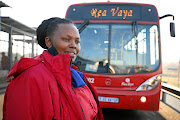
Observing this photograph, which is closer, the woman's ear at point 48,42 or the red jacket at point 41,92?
the red jacket at point 41,92

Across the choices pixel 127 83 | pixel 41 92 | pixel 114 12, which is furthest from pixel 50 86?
pixel 114 12

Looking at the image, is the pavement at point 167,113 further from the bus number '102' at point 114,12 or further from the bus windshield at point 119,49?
the bus number '102' at point 114,12

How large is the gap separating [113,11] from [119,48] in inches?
41.3

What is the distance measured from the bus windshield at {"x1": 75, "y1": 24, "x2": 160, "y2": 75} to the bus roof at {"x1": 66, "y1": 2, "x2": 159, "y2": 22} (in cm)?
23

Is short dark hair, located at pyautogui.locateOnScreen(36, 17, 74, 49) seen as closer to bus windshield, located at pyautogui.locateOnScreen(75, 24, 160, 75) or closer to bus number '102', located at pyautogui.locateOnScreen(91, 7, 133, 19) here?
bus windshield, located at pyautogui.locateOnScreen(75, 24, 160, 75)

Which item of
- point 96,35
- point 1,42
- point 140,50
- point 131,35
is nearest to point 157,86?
point 140,50

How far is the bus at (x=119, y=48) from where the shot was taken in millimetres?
4598

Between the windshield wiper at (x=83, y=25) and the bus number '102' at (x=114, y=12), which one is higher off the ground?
the bus number '102' at (x=114, y=12)

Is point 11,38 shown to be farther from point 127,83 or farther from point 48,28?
point 48,28

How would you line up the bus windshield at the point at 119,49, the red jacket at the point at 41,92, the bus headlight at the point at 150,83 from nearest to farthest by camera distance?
the red jacket at the point at 41,92 < the bus headlight at the point at 150,83 < the bus windshield at the point at 119,49

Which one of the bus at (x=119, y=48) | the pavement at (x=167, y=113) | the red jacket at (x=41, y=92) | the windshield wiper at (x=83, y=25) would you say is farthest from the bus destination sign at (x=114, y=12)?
the red jacket at (x=41, y=92)

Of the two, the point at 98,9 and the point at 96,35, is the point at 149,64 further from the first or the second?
the point at 98,9

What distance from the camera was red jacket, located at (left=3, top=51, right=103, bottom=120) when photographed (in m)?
1.00

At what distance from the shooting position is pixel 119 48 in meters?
4.83
